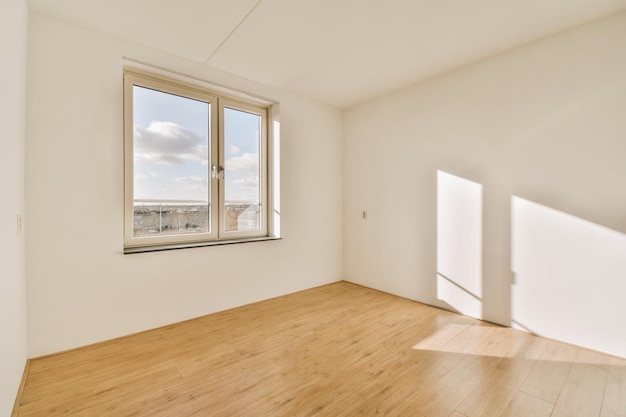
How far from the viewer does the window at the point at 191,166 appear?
2.81 meters

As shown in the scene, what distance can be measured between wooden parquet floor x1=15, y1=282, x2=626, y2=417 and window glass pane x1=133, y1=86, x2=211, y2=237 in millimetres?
1088

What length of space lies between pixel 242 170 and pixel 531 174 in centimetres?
316

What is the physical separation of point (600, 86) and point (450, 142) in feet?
4.12

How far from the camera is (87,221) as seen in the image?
244 cm

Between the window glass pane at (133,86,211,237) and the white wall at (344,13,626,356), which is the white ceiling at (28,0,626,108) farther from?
the window glass pane at (133,86,211,237)

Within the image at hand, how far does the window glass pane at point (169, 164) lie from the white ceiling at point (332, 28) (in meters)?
0.55

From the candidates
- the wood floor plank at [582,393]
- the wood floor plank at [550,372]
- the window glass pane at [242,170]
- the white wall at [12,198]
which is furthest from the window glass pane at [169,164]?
the wood floor plank at [582,393]

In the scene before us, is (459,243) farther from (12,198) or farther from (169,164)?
(12,198)

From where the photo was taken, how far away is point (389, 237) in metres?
3.93

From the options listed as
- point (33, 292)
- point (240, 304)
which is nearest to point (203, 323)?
point (240, 304)

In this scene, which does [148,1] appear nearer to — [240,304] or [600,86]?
[240,304]

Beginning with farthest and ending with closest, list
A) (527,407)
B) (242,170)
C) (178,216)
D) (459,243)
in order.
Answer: (242,170) < (459,243) < (178,216) < (527,407)

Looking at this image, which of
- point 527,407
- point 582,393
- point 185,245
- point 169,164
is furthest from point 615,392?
point 169,164

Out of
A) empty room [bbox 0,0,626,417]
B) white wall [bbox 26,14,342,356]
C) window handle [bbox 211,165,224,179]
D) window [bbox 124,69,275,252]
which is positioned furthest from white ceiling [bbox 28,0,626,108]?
window handle [bbox 211,165,224,179]
